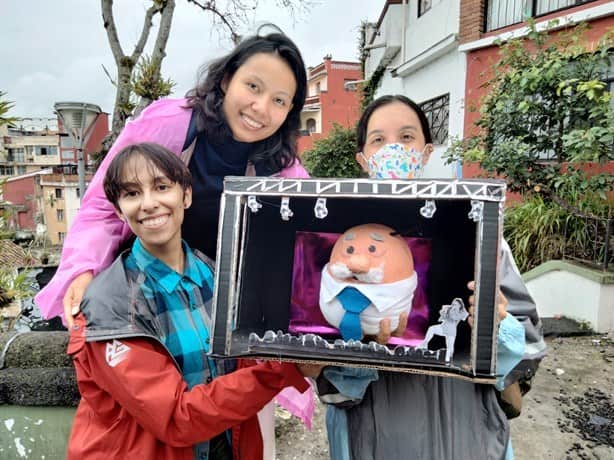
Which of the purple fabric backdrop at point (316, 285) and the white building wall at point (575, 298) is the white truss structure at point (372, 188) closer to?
the purple fabric backdrop at point (316, 285)

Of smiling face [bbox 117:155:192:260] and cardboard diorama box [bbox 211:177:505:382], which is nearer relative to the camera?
cardboard diorama box [bbox 211:177:505:382]

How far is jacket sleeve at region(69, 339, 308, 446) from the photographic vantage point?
97 cm

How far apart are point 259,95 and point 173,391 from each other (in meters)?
0.89

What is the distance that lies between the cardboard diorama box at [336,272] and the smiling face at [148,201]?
0.77 feet

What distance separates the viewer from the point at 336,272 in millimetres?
965

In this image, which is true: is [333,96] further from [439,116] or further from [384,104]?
[384,104]

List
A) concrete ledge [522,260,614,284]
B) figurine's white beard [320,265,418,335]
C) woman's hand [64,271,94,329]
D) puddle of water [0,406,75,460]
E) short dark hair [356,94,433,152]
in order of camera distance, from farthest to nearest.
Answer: concrete ledge [522,260,614,284], puddle of water [0,406,75,460], short dark hair [356,94,433,152], woman's hand [64,271,94,329], figurine's white beard [320,265,418,335]

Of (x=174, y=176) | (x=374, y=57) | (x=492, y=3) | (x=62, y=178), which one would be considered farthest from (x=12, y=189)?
(x=174, y=176)

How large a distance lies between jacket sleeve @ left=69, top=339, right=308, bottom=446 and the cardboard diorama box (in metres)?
0.11

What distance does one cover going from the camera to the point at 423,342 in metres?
1.00

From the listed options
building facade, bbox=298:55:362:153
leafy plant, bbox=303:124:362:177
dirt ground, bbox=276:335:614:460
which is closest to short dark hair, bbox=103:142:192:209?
dirt ground, bbox=276:335:614:460

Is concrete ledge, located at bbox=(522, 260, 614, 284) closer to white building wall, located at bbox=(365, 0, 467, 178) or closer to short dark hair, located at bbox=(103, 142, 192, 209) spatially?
white building wall, located at bbox=(365, 0, 467, 178)

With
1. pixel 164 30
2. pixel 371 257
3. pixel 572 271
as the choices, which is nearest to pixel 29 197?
pixel 164 30

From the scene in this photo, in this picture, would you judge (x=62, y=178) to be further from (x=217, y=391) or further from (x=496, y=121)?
(x=217, y=391)
